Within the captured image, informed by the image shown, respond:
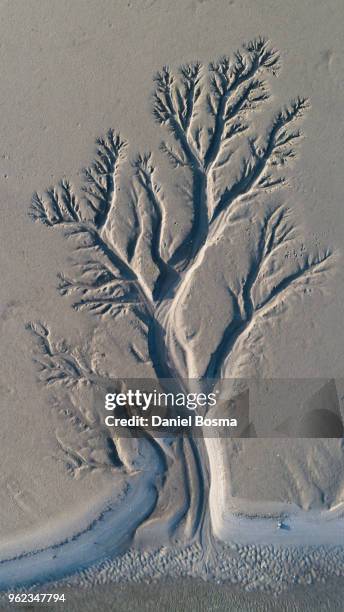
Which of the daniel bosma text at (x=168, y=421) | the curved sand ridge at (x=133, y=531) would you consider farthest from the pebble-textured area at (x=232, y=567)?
the daniel bosma text at (x=168, y=421)

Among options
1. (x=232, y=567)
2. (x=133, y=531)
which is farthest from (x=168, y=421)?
(x=232, y=567)

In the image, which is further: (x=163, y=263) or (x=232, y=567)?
(x=163, y=263)

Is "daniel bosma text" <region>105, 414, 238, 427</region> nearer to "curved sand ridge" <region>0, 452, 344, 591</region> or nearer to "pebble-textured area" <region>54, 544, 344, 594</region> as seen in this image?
"curved sand ridge" <region>0, 452, 344, 591</region>

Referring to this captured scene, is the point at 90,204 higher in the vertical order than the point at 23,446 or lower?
higher

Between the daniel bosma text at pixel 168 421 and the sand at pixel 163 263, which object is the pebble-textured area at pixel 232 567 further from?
the daniel bosma text at pixel 168 421

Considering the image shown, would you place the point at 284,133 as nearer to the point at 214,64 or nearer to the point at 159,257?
the point at 214,64

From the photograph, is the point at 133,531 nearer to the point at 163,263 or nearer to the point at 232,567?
the point at 232,567

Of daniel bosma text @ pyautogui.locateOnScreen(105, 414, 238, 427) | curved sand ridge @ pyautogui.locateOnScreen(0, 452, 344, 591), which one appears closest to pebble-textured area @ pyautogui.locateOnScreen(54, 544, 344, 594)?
curved sand ridge @ pyautogui.locateOnScreen(0, 452, 344, 591)

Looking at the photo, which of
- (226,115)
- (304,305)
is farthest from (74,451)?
(226,115)
